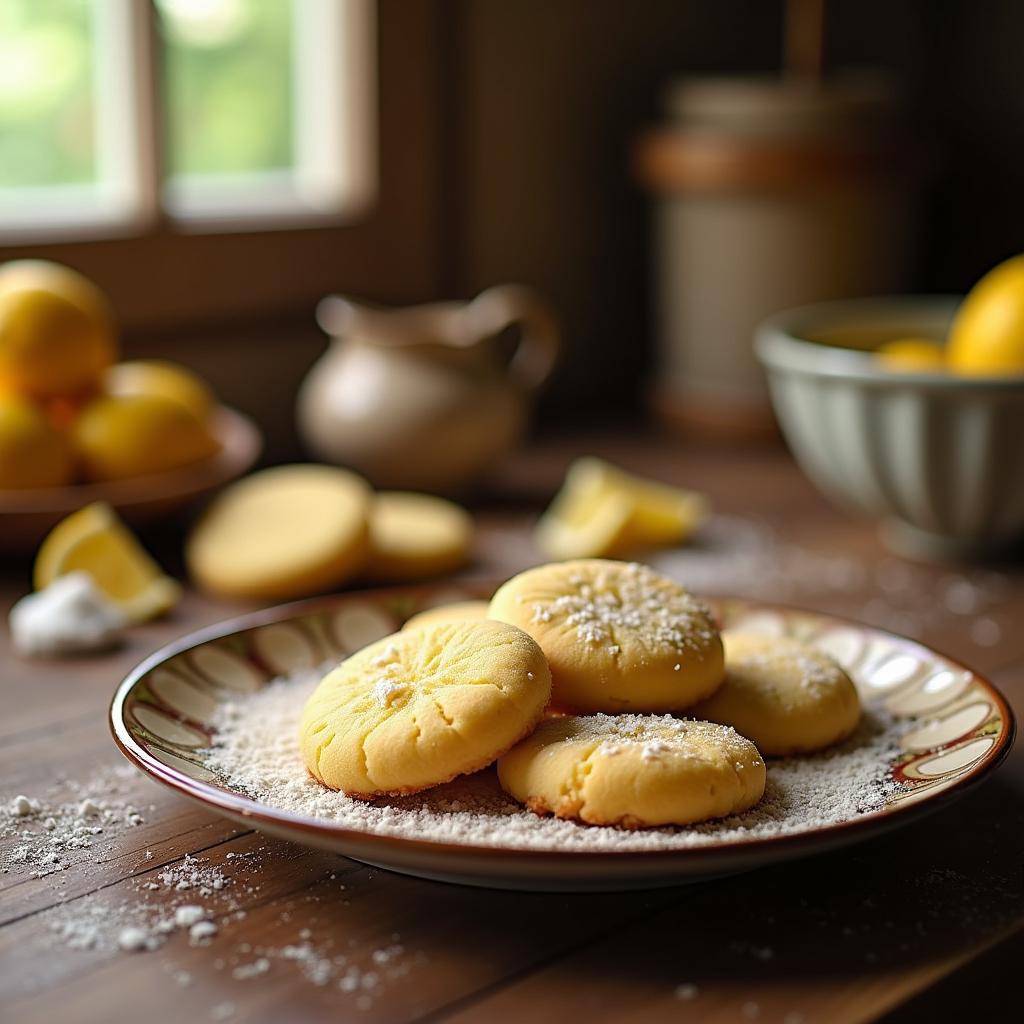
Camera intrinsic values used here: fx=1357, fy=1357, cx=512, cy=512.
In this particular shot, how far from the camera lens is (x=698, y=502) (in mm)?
1131

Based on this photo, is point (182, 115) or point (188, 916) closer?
point (188, 916)

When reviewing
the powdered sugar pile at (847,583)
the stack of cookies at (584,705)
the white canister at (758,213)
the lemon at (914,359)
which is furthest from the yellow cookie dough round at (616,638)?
the white canister at (758,213)

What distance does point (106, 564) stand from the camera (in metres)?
0.89

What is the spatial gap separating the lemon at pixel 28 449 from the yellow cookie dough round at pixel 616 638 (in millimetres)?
455

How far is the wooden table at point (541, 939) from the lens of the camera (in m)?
0.46

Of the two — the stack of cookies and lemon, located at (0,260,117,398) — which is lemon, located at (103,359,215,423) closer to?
lemon, located at (0,260,117,398)

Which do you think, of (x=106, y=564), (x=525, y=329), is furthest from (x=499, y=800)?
(x=525, y=329)

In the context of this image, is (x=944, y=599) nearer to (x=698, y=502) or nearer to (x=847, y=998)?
(x=698, y=502)

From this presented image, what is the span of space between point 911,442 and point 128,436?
0.55 m

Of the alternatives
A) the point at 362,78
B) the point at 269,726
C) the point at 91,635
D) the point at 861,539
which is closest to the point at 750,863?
the point at 269,726

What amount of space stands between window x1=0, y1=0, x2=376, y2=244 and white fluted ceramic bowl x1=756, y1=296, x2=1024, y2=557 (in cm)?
49

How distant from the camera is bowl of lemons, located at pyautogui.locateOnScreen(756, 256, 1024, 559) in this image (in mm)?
930

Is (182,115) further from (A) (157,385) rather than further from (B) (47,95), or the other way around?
(A) (157,385)

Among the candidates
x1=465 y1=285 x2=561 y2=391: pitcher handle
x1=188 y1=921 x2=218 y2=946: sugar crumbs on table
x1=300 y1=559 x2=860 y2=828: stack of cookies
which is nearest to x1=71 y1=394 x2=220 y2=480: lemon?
x1=465 y1=285 x2=561 y2=391: pitcher handle
